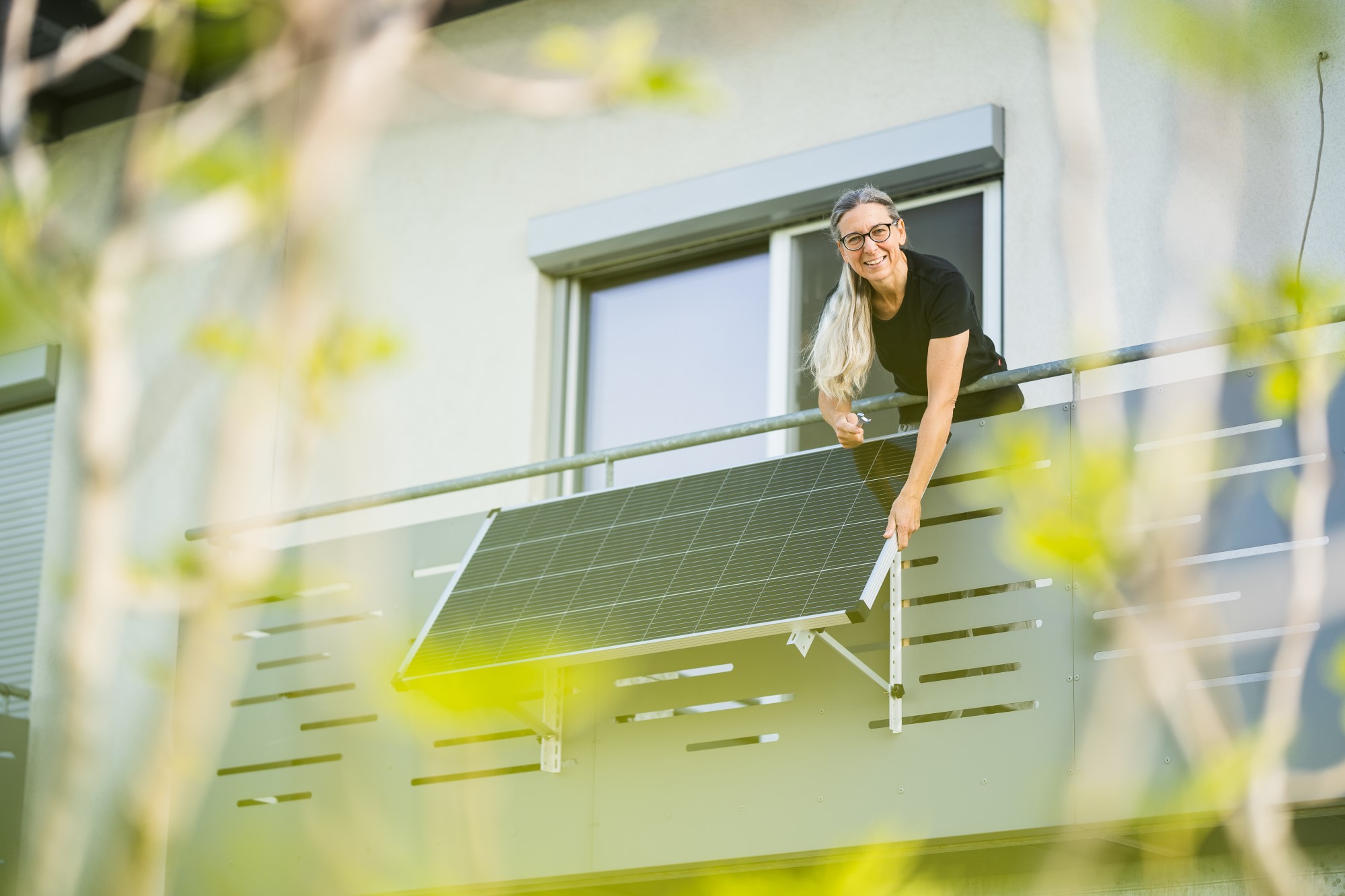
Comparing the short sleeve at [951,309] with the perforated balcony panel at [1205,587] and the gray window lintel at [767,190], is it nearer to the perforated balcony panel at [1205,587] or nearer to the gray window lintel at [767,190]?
the perforated balcony panel at [1205,587]

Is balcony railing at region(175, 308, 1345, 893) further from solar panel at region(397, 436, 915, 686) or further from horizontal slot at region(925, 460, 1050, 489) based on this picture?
solar panel at region(397, 436, 915, 686)

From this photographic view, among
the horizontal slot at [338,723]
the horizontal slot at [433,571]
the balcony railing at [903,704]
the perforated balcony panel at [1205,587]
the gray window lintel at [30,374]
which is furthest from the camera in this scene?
the gray window lintel at [30,374]

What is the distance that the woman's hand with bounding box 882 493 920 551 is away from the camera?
5094 mm

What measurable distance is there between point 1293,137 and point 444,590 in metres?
3.52

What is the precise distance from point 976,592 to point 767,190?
8.40 feet

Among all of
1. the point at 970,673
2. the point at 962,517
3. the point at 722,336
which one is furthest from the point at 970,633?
the point at 722,336

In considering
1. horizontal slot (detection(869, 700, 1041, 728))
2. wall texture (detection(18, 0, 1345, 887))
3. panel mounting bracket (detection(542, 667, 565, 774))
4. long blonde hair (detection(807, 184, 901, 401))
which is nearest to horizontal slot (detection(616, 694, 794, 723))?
panel mounting bracket (detection(542, 667, 565, 774))

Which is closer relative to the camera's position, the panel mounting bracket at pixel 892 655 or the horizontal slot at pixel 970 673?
the horizontal slot at pixel 970 673

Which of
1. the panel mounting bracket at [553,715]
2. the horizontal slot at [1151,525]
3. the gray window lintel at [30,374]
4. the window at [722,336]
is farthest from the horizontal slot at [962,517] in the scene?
the gray window lintel at [30,374]

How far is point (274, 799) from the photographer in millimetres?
6770

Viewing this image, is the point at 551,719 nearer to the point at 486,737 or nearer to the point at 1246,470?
the point at 486,737

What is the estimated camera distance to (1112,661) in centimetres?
500

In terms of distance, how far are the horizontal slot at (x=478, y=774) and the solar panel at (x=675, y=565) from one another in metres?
0.53

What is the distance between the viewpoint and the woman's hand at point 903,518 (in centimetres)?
509
